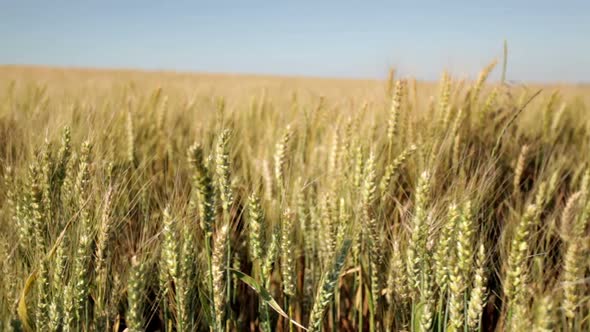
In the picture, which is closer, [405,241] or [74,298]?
[74,298]

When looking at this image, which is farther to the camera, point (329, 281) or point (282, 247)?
point (282, 247)

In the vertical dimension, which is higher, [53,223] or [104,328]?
[53,223]

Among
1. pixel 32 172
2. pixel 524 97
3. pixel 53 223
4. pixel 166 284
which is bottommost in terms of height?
pixel 166 284

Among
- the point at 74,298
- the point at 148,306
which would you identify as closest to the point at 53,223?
the point at 74,298

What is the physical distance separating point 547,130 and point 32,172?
2505 mm

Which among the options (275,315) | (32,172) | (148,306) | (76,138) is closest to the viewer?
(32,172)

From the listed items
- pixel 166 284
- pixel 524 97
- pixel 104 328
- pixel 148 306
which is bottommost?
pixel 148 306

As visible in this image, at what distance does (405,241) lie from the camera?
1.20 meters

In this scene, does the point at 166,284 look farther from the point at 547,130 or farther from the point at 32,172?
the point at 547,130

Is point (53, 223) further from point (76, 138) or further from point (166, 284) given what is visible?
point (76, 138)

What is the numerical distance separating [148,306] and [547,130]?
2.26m

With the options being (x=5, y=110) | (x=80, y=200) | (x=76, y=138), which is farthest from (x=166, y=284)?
(x=5, y=110)

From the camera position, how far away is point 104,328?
40.6 inches

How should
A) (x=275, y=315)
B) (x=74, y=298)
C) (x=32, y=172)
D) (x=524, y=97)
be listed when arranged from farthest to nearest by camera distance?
(x=524, y=97), (x=275, y=315), (x=32, y=172), (x=74, y=298)
